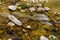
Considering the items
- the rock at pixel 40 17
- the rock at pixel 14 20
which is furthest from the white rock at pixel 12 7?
the rock at pixel 40 17

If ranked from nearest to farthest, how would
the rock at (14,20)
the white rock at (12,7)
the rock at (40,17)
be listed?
the rock at (14,20), the rock at (40,17), the white rock at (12,7)

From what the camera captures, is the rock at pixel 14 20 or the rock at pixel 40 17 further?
the rock at pixel 40 17

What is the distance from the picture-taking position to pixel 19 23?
6.82 m

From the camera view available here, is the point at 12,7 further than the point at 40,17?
Yes

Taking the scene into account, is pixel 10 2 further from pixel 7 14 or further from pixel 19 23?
pixel 19 23

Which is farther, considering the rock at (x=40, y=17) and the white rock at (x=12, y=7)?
the white rock at (x=12, y=7)

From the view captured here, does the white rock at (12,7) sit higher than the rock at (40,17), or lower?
higher

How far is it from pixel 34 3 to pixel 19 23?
161 cm

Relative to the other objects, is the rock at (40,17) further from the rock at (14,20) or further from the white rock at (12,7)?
the white rock at (12,7)

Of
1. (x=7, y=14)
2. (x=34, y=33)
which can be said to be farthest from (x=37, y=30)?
(x=7, y=14)

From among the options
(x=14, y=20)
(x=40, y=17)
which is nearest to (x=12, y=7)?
(x=14, y=20)

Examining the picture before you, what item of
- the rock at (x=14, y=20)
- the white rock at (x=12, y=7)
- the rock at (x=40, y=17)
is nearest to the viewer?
the rock at (x=14, y=20)

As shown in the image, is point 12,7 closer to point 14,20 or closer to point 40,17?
point 14,20

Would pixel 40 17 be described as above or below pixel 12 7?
below
